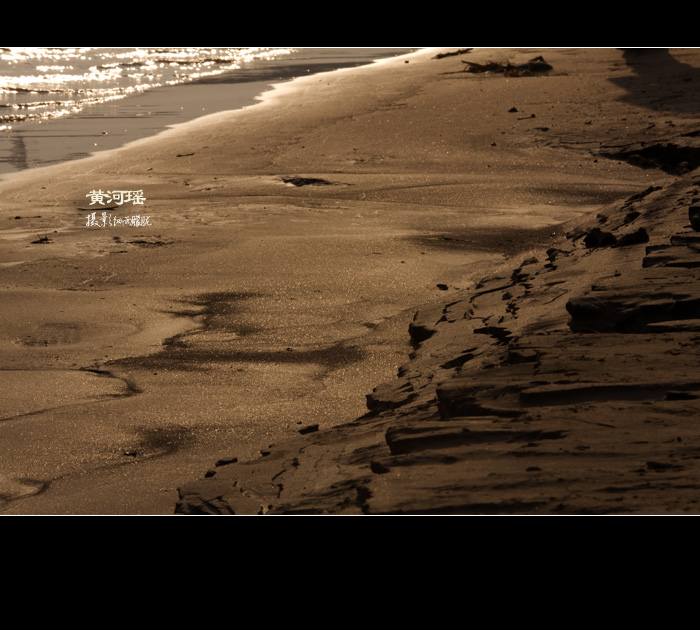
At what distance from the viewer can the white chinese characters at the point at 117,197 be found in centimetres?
797

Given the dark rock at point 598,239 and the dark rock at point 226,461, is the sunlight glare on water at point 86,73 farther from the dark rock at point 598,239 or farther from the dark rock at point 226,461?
the dark rock at point 226,461

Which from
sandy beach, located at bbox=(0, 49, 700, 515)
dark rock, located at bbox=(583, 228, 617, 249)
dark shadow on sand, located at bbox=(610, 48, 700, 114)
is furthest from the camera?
dark shadow on sand, located at bbox=(610, 48, 700, 114)

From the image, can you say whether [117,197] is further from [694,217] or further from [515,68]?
[515,68]

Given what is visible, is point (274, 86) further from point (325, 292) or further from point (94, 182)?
point (325, 292)

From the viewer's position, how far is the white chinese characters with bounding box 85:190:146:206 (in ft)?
26.2

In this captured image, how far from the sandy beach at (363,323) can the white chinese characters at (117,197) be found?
0.30 feet

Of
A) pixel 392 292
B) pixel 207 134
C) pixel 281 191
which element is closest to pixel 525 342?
pixel 392 292

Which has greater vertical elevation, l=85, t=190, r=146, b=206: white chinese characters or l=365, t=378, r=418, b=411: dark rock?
l=85, t=190, r=146, b=206: white chinese characters

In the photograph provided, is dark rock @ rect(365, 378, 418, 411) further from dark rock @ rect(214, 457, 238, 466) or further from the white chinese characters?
the white chinese characters

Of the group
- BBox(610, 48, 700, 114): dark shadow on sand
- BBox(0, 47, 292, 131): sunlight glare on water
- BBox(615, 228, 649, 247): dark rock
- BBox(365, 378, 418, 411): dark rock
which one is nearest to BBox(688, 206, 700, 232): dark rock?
BBox(615, 228, 649, 247): dark rock

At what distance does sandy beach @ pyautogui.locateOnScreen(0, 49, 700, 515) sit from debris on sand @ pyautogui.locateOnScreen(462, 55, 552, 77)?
3.62m

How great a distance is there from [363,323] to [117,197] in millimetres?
3866

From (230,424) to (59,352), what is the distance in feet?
4.35

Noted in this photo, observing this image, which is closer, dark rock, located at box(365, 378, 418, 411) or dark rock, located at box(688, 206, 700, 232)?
dark rock, located at box(365, 378, 418, 411)
